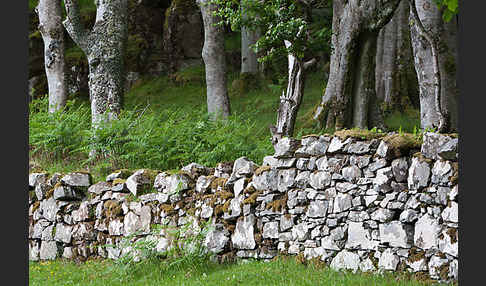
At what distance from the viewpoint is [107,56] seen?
14.1 m

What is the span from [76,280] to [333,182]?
4562mm

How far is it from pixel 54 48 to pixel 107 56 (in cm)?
357

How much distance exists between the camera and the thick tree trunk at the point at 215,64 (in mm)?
16391

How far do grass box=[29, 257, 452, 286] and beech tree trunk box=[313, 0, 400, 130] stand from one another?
6016 mm

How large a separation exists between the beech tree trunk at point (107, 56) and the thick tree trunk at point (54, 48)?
291 centimetres

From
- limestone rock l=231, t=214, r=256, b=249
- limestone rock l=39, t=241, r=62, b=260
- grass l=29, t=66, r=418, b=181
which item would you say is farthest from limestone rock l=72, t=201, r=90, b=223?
limestone rock l=231, t=214, r=256, b=249

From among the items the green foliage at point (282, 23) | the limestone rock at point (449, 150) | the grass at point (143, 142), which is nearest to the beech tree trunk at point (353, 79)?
the green foliage at point (282, 23)

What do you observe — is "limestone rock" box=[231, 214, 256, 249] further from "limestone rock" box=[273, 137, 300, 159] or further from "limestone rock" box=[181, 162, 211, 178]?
"limestone rock" box=[181, 162, 211, 178]

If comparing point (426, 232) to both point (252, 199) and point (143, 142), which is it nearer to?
point (252, 199)

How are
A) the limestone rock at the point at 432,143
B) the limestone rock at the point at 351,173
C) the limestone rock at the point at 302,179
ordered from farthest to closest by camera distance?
the limestone rock at the point at 302,179 → the limestone rock at the point at 351,173 → the limestone rock at the point at 432,143

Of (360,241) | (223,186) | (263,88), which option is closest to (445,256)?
(360,241)

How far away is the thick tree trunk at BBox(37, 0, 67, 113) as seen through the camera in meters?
16.8

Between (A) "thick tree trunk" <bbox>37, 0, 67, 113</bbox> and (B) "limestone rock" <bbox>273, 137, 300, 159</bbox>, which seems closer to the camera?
(B) "limestone rock" <bbox>273, 137, 300, 159</bbox>

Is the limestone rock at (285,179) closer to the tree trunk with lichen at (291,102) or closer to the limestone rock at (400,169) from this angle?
the limestone rock at (400,169)
